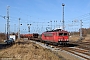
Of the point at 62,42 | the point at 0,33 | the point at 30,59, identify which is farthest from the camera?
the point at 0,33

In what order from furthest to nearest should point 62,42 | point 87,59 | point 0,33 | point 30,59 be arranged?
point 0,33 → point 62,42 → point 87,59 → point 30,59

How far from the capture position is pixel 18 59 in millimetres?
15852

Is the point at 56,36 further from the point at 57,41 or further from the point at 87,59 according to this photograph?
the point at 87,59

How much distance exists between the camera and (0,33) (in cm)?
10719

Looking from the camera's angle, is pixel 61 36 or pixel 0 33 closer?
pixel 61 36

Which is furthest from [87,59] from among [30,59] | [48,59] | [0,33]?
[0,33]

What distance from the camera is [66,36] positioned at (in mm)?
40031

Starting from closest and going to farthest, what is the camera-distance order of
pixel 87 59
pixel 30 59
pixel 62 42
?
pixel 30 59, pixel 87 59, pixel 62 42

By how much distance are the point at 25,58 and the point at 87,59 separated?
6.64 metres

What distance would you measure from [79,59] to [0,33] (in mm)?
90799

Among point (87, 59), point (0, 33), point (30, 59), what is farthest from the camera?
point (0, 33)

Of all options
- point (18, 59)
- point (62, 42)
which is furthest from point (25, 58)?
point (62, 42)

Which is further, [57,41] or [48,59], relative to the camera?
[57,41]

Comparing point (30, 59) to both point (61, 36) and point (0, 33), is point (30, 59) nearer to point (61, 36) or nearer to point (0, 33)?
point (61, 36)
